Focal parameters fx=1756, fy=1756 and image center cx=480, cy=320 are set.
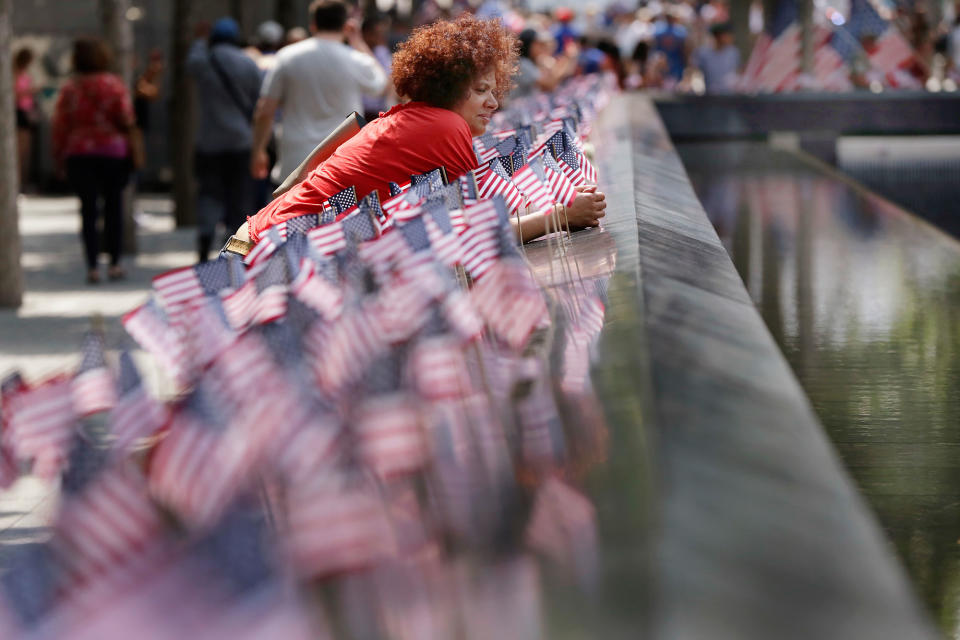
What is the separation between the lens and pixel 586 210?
675 centimetres

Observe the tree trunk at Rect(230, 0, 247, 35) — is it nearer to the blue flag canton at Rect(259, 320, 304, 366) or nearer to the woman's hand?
→ the woman's hand

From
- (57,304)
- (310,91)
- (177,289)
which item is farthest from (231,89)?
(177,289)

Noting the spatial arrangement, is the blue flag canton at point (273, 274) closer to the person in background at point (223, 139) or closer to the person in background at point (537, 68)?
the person in background at point (223, 139)

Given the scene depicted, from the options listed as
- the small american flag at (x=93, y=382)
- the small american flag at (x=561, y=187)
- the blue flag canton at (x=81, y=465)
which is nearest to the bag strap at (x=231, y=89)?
the small american flag at (x=561, y=187)

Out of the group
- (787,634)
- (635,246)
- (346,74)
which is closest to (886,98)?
(346,74)

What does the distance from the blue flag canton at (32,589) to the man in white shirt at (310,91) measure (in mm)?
8203

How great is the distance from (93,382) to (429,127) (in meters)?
3.26

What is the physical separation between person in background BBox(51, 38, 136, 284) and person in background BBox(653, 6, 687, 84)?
16.6 m

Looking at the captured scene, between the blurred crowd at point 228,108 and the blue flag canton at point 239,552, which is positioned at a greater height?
the blue flag canton at point 239,552

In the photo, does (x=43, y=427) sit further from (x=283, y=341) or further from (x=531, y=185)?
(x=531, y=185)

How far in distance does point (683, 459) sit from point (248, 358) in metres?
1.01

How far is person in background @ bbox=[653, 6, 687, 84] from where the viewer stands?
2931 centimetres

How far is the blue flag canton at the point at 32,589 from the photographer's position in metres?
2.60

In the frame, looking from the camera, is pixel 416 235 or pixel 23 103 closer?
pixel 416 235
